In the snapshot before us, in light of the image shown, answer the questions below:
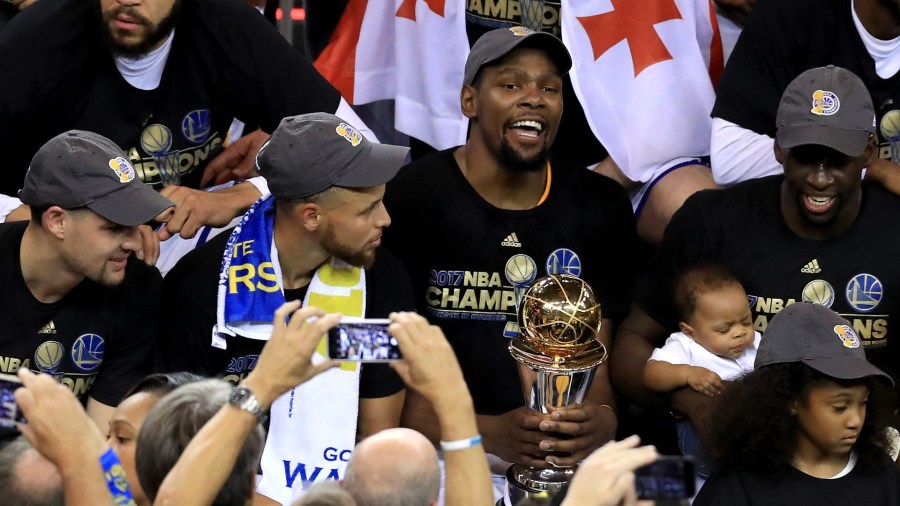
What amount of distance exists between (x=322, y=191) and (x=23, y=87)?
105 cm

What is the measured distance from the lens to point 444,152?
4.68m

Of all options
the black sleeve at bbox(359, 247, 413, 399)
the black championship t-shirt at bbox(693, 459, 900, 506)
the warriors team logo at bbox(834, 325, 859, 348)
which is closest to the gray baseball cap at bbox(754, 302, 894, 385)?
the warriors team logo at bbox(834, 325, 859, 348)

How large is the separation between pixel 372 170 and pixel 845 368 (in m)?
1.39

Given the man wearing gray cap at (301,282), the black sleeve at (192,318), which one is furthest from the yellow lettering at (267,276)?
the black sleeve at (192,318)

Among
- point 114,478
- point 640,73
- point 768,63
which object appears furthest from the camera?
point 640,73

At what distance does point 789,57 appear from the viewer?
4801 millimetres

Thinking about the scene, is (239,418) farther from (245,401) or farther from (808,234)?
(808,234)

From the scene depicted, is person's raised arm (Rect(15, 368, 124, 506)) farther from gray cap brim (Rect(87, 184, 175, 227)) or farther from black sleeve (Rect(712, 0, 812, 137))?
black sleeve (Rect(712, 0, 812, 137))

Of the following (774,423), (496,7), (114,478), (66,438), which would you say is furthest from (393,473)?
(496,7)

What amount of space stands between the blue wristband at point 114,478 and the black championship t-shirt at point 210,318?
1.44 meters

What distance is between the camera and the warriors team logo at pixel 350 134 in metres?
4.22

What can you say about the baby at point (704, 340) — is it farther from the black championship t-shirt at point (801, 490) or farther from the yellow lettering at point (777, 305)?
the black championship t-shirt at point (801, 490)

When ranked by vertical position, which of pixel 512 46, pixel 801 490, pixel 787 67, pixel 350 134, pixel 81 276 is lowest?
pixel 801 490

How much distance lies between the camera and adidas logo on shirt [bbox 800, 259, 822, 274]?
14.5ft
